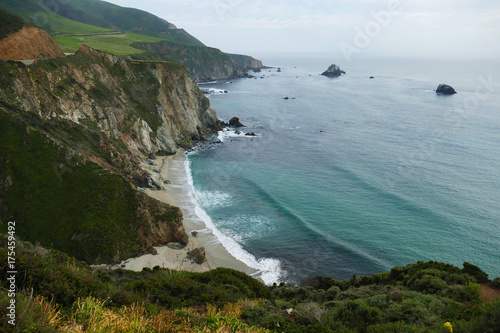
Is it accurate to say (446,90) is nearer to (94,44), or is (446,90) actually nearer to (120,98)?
(120,98)

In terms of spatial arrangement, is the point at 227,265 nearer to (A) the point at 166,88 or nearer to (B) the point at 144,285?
(B) the point at 144,285

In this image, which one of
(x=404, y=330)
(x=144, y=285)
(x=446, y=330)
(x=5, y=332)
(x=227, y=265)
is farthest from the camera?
(x=227, y=265)

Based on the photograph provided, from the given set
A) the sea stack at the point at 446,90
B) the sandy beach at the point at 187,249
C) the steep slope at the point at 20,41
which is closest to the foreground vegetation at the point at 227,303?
the sandy beach at the point at 187,249

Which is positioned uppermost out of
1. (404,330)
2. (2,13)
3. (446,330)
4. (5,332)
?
(2,13)

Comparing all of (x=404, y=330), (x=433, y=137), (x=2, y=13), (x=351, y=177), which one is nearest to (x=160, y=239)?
(x=404, y=330)

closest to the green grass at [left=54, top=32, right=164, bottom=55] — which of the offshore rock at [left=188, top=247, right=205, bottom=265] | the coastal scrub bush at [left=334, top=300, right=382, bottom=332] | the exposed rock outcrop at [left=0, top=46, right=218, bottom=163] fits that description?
the exposed rock outcrop at [left=0, top=46, right=218, bottom=163]

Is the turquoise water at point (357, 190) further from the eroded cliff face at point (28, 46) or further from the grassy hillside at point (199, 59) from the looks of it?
the grassy hillside at point (199, 59)
